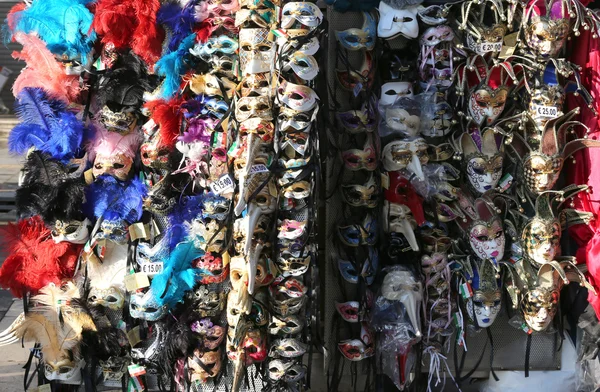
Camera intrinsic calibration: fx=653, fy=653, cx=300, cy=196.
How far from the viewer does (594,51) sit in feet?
9.64

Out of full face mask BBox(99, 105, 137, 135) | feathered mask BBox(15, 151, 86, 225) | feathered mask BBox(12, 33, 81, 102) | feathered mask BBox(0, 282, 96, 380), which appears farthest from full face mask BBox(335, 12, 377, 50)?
feathered mask BBox(0, 282, 96, 380)

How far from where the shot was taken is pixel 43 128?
2.91 meters

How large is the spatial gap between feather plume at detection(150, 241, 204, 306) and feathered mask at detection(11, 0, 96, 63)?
3.15 feet

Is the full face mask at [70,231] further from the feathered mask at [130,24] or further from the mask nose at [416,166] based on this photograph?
the mask nose at [416,166]

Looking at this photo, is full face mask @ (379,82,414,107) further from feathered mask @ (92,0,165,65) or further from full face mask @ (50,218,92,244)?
full face mask @ (50,218,92,244)

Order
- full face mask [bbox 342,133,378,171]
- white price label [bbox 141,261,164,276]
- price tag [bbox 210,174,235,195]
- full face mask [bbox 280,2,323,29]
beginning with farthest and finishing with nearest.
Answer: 1. white price label [bbox 141,261,164,276]
2. full face mask [bbox 342,133,378,171]
3. price tag [bbox 210,174,235,195]
4. full face mask [bbox 280,2,323,29]

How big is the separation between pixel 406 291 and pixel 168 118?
1.29m

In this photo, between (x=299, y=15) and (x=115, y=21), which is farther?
(x=115, y=21)

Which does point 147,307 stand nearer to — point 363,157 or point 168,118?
point 168,118

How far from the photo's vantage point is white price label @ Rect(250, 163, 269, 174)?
260 cm

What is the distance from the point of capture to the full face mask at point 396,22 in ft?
9.20

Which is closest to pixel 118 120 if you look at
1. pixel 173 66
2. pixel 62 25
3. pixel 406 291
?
pixel 173 66

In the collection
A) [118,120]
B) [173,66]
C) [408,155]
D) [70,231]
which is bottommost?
[70,231]

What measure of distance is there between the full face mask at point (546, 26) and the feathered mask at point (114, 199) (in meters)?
1.85
